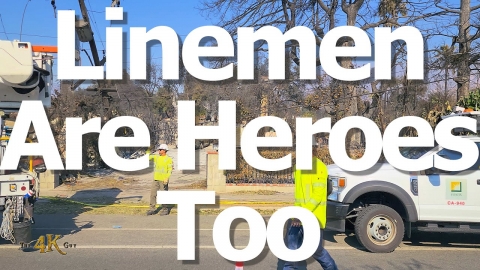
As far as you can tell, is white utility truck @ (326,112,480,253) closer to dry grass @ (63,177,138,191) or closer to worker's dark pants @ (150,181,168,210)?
worker's dark pants @ (150,181,168,210)

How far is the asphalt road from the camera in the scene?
266 inches

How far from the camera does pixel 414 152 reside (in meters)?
8.06

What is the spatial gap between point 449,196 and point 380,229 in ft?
3.90

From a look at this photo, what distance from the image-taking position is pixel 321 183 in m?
5.36

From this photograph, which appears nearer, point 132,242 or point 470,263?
point 470,263

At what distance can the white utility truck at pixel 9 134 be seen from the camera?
7297mm

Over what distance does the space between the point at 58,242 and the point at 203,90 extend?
2306cm

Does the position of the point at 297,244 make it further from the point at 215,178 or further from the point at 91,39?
the point at 91,39

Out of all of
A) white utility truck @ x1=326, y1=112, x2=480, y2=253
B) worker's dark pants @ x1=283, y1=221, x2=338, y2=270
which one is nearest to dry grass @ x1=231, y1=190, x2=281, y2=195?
white utility truck @ x1=326, y1=112, x2=480, y2=253

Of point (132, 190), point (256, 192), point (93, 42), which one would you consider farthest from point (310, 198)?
point (93, 42)

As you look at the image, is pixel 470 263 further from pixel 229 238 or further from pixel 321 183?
pixel 229 238

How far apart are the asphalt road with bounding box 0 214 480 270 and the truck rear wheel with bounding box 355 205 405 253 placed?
158 mm

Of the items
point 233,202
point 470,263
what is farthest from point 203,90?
point 470,263

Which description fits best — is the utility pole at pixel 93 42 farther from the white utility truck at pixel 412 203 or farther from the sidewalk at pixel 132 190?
the white utility truck at pixel 412 203
